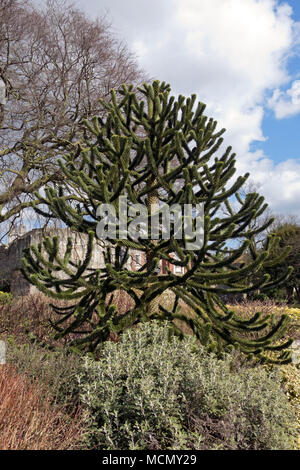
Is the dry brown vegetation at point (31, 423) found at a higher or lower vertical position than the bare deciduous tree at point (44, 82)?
lower

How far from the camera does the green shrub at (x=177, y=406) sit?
9.61 ft

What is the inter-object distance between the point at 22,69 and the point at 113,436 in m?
10.2

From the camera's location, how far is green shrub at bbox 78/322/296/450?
2928 mm

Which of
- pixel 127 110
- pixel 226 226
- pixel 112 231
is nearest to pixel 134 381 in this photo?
pixel 112 231

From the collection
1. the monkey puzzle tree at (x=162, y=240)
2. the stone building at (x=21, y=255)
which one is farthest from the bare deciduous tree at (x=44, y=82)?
the monkey puzzle tree at (x=162, y=240)

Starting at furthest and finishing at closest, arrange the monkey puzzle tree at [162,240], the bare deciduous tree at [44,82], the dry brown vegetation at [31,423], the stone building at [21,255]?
the stone building at [21,255] < the bare deciduous tree at [44,82] < the monkey puzzle tree at [162,240] < the dry brown vegetation at [31,423]

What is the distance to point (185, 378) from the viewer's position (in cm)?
337

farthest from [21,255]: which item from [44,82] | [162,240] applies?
[162,240]

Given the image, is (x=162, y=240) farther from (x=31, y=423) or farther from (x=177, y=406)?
(x=31, y=423)

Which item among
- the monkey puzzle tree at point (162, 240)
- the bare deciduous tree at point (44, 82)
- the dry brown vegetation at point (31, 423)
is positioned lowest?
the dry brown vegetation at point (31, 423)

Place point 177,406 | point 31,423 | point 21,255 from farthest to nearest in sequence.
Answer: point 21,255 < point 177,406 < point 31,423

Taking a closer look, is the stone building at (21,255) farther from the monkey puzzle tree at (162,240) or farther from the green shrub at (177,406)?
the green shrub at (177,406)

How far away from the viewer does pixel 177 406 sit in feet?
10.6
